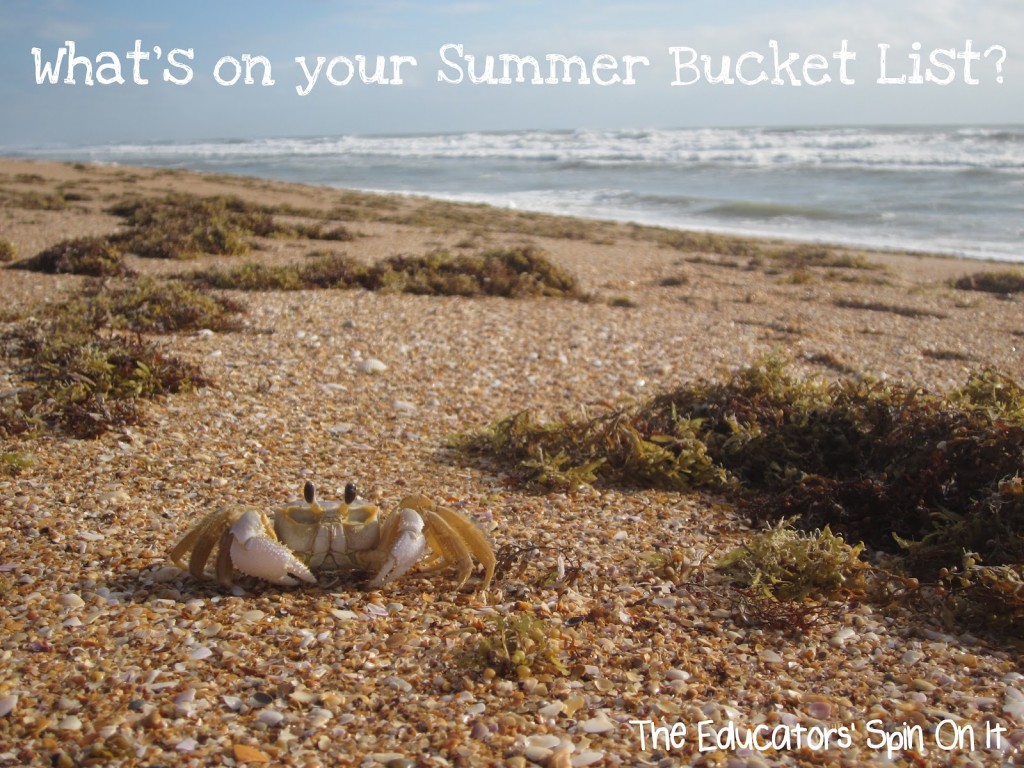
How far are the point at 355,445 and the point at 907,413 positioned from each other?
3023mm

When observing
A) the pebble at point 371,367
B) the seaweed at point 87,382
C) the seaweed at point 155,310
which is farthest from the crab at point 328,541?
the seaweed at point 155,310

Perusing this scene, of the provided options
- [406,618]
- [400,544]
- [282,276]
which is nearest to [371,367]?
[282,276]

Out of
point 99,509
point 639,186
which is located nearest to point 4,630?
point 99,509

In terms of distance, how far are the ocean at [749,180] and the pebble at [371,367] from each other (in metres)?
14.5

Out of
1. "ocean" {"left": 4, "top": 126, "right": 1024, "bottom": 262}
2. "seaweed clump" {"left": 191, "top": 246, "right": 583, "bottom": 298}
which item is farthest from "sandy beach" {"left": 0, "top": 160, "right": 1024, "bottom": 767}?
"ocean" {"left": 4, "top": 126, "right": 1024, "bottom": 262}

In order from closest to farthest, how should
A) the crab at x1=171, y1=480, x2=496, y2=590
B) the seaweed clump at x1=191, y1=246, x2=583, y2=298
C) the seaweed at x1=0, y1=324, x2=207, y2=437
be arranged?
1. the crab at x1=171, y1=480, x2=496, y2=590
2. the seaweed at x1=0, y1=324, x2=207, y2=437
3. the seaweed clump at x1=191, y1=246, x2=583, y2=298

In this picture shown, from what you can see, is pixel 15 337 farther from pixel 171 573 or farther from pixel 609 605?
pixel 609 605

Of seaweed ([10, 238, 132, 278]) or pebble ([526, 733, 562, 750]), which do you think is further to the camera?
seaweed ([10, 238, 132, 278])

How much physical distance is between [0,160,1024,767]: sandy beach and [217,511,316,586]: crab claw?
0.09 meters

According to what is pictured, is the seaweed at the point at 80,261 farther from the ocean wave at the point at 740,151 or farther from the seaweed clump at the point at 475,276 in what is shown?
the ocean wave at the point at 740,151

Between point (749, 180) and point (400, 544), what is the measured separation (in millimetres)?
32343

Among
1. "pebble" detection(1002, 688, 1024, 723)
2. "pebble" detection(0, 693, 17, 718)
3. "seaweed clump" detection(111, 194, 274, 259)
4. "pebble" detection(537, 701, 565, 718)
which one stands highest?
"seaweed clump" detection(111, 194, 274, 259)

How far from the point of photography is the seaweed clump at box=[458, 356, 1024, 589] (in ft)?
13.2

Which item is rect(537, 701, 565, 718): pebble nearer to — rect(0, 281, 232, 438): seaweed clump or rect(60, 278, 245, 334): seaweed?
rect(0, 281, 232, 438): seaweed clump
